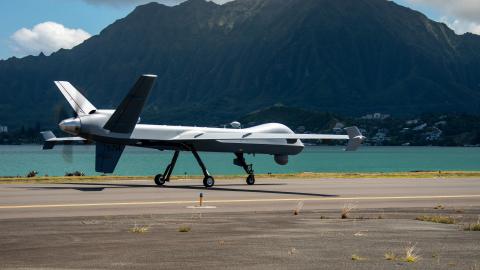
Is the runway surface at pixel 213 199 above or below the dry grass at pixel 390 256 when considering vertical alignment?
below

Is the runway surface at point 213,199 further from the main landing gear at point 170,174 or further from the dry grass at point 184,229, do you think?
the dry grass at point 184,229

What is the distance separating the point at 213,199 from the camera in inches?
1329

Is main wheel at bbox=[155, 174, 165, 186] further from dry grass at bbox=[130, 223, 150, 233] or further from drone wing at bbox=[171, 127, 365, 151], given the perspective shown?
dry grass at bbox=[130, 223, 150, 233]

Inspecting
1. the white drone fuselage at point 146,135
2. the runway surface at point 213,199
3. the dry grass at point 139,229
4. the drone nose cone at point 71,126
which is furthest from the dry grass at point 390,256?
the drone nose cone at point 71,126

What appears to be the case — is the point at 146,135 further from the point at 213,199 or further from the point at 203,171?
the point at 213,199

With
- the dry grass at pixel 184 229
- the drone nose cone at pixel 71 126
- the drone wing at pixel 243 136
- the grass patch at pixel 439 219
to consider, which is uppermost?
the drone nose cone at pixel 71 126

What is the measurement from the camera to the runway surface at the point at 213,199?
28031 mm

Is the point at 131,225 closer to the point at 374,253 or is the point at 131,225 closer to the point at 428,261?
the point at 374,253

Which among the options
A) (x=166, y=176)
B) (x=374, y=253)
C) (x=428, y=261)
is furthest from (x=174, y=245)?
(x=166, y=176)

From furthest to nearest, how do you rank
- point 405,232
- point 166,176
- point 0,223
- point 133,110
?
Result: point 166,176, point 133,110, point 0,223, point 405,232

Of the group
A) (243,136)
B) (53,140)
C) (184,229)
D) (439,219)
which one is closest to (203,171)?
(243,136)

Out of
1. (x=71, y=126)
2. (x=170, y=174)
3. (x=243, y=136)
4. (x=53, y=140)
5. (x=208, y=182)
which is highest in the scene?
(x=71, y=126)

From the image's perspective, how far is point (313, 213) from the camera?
27344 mm

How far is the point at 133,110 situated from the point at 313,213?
45.3 feet
